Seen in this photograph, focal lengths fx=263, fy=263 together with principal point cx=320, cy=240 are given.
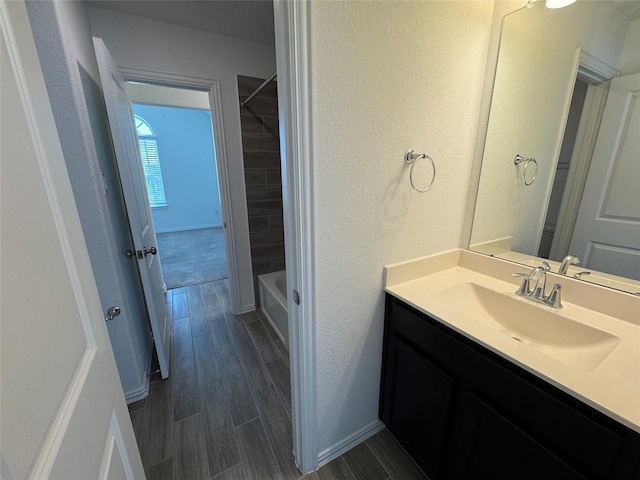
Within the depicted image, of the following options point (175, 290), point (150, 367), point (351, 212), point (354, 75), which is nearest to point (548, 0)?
point (354, 75)

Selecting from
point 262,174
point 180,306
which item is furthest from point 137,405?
point 262,174

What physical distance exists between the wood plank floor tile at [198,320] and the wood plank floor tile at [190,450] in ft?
2.89

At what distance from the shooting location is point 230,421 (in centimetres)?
152

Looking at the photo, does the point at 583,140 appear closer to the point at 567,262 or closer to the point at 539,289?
the point at 567,262

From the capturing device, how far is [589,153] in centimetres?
106

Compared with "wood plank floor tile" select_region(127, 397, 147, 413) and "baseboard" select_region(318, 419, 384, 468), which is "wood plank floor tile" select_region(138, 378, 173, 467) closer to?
"wood plank floor tile" select_region(127, 397, 147, 413)

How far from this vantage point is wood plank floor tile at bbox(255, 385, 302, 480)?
1.29 metres

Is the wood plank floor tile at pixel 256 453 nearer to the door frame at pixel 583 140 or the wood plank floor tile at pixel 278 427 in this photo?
the wood plank floor tile at pixel 278 427

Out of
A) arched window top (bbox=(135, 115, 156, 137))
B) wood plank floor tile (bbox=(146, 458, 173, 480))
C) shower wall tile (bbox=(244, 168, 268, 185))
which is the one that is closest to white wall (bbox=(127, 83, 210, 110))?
arched window top (bbox=(135, 115, 156, 137))

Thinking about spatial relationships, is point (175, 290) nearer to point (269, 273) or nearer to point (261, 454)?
point (269, 273)

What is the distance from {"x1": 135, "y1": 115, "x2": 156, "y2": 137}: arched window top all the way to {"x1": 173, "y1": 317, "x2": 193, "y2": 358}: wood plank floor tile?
173 inches

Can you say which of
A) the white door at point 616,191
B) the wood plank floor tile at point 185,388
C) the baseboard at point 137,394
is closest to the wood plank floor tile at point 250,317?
the wood plank floor tile at point 185,388

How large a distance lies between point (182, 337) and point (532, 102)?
9.34 ft

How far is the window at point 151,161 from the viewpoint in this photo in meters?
5.14
